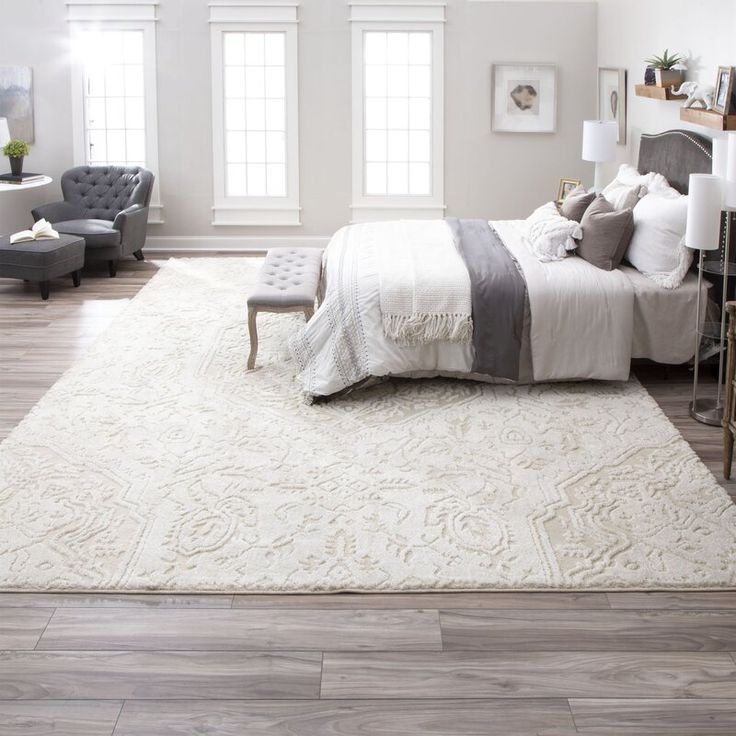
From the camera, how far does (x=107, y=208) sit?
29.5ft

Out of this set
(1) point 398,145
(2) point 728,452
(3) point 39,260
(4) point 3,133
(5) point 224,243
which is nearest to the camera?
(2) point 728,452

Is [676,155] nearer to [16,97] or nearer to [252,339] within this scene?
[252,339]

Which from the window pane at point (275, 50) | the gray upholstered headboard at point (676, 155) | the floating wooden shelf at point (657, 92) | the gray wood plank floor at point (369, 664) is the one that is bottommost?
the gray wood plank floor at point (369, 664)

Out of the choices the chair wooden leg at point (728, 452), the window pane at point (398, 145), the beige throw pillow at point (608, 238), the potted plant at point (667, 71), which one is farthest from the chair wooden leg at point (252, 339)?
the window pane at point (398, 145)

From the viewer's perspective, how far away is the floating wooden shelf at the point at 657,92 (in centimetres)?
664

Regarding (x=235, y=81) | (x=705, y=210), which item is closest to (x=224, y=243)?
(x=235, y=81)

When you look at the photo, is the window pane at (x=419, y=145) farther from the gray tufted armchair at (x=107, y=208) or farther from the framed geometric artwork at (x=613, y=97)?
the gray tufted armchair at (x=107, y=208)

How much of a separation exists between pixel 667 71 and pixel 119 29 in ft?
16.0

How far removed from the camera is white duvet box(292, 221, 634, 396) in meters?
5.41

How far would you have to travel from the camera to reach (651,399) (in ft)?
17.7

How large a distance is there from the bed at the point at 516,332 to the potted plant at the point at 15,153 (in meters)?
4.07

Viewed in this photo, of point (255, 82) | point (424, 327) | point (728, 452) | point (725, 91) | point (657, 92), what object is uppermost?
point (255, 82)

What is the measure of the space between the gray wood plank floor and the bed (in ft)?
6.87

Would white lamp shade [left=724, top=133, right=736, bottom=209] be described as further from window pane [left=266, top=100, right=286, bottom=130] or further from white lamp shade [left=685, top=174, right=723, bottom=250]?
window pane [left=266, top=100, right=286, bottom=130]
